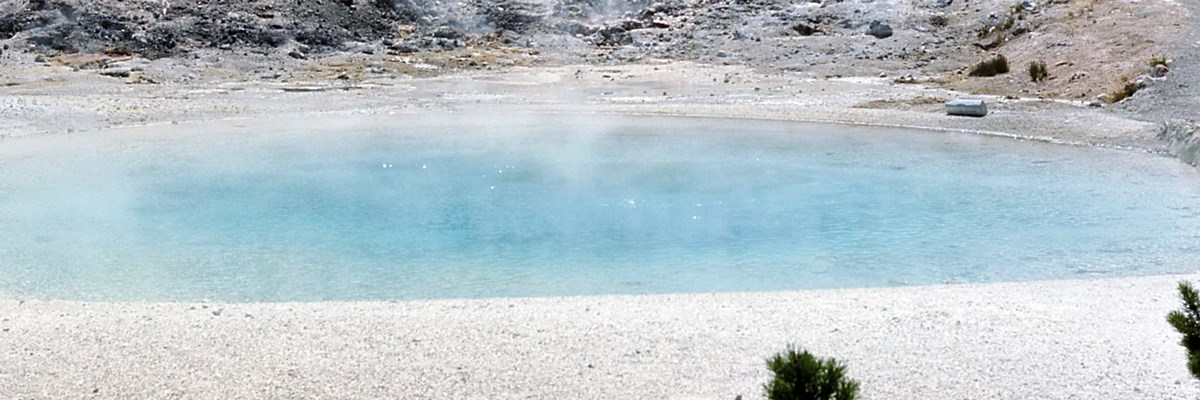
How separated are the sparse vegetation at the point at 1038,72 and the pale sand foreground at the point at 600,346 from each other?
12668 mm

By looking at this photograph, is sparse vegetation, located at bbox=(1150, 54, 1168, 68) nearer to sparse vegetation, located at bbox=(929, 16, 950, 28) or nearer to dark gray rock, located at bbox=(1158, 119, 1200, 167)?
dark gray rock, located at bbox=(1158, 119, 1200, 167)

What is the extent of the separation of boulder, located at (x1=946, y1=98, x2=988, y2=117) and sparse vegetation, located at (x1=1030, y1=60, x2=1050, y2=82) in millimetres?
2973

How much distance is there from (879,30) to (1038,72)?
287 inches

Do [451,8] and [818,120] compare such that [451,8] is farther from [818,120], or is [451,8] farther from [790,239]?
[790,239]

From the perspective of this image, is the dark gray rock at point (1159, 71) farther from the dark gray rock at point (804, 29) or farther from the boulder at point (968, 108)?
the dark gray rock at point (804, 29)

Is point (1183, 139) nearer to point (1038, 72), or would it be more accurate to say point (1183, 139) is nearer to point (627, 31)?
point (1038, 72)

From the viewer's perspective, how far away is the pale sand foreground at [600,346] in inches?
182

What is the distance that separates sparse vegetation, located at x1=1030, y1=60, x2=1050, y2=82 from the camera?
1817 cm

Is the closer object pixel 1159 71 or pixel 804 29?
pixel 1159 71

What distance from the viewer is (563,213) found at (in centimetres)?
942

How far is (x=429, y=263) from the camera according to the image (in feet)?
25.1

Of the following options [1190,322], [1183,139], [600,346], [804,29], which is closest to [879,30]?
[804,29]

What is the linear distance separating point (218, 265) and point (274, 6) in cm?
2076

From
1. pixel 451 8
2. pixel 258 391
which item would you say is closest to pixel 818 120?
pixel 258 391
